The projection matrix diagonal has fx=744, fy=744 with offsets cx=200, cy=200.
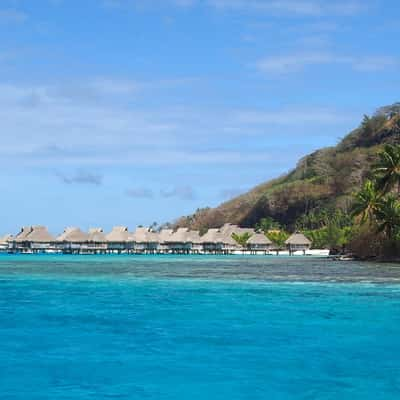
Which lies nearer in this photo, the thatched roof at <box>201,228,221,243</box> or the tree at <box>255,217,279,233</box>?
the thatched roof at <box>201,228,221,243</box>

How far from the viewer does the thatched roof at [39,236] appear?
128 metres

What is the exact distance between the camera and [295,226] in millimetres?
138500

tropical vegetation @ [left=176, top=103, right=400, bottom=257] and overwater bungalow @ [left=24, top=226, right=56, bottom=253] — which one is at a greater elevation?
tropical vegetation @ [left=176, top=103, right=400, bottom=257]

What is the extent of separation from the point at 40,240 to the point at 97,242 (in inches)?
405

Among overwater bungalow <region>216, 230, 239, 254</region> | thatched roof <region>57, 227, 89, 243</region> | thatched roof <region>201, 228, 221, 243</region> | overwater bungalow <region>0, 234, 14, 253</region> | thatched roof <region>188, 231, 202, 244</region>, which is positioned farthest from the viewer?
overwater bungalow <region>0, 234, 14, 253</region>

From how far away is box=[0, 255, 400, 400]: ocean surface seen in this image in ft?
47.9

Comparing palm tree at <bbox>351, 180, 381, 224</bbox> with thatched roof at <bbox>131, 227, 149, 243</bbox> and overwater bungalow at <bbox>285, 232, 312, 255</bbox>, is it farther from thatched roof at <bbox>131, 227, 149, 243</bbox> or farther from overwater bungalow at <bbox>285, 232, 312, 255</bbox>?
thatched roof at <bbox>131, 227, 149, 243</bbox>

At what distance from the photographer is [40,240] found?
128m

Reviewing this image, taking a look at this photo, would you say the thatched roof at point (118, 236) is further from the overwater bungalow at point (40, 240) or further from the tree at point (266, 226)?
the tree at point (266, 226)

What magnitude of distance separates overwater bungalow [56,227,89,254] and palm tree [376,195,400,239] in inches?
2658

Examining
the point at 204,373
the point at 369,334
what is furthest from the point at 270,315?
the point at 204,373

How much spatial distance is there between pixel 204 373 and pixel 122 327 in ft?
22.9

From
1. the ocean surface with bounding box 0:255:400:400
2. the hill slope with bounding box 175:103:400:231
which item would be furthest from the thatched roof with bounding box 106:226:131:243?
the ocean surface with bounding box 0:255:400:400

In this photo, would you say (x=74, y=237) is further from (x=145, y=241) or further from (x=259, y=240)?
(x=259, y=240)
